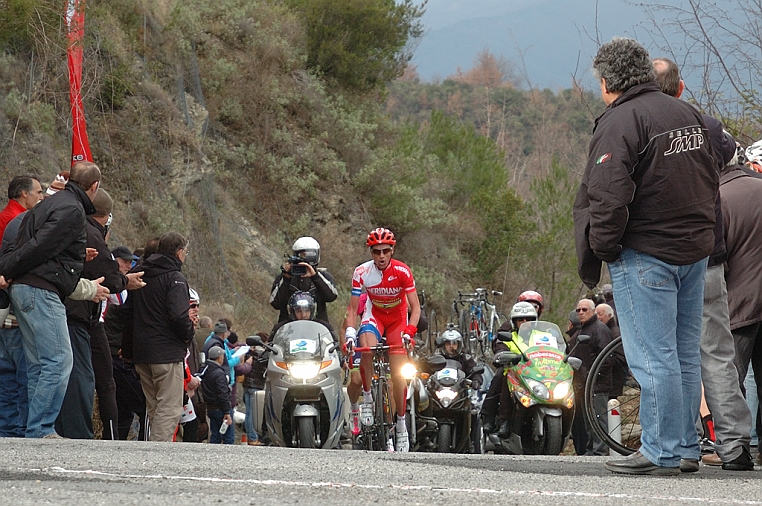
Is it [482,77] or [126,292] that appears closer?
[126,292]

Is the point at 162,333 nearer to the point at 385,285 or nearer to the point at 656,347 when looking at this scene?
the point at 385,285

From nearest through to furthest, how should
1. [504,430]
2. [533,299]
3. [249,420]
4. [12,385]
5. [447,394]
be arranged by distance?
[12,385]
[504,430]
[447,394]
[533,299]
[249,420]

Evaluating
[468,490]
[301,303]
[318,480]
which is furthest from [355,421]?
Answer: [468,490]

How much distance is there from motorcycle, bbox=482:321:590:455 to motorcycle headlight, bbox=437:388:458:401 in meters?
0.82

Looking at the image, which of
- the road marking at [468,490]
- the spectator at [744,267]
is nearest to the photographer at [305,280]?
the spectator at [744,267]

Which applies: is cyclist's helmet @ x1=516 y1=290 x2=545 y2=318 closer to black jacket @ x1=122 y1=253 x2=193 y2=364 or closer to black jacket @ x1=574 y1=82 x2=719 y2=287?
black jacket @ x1=122 y1=253 x2=193 y2=364

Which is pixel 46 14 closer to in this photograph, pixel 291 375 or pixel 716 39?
pixel 291 375

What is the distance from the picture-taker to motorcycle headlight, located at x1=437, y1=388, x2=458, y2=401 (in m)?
13.4

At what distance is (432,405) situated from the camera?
13438 mm

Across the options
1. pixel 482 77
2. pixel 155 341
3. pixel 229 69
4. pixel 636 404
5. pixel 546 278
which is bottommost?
pixel 636 404

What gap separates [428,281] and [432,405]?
24.7 meters

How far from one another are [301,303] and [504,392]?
2.49m

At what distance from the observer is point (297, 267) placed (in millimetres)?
12930

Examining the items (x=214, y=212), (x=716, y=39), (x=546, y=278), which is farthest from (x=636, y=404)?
(x=546, y=278)
